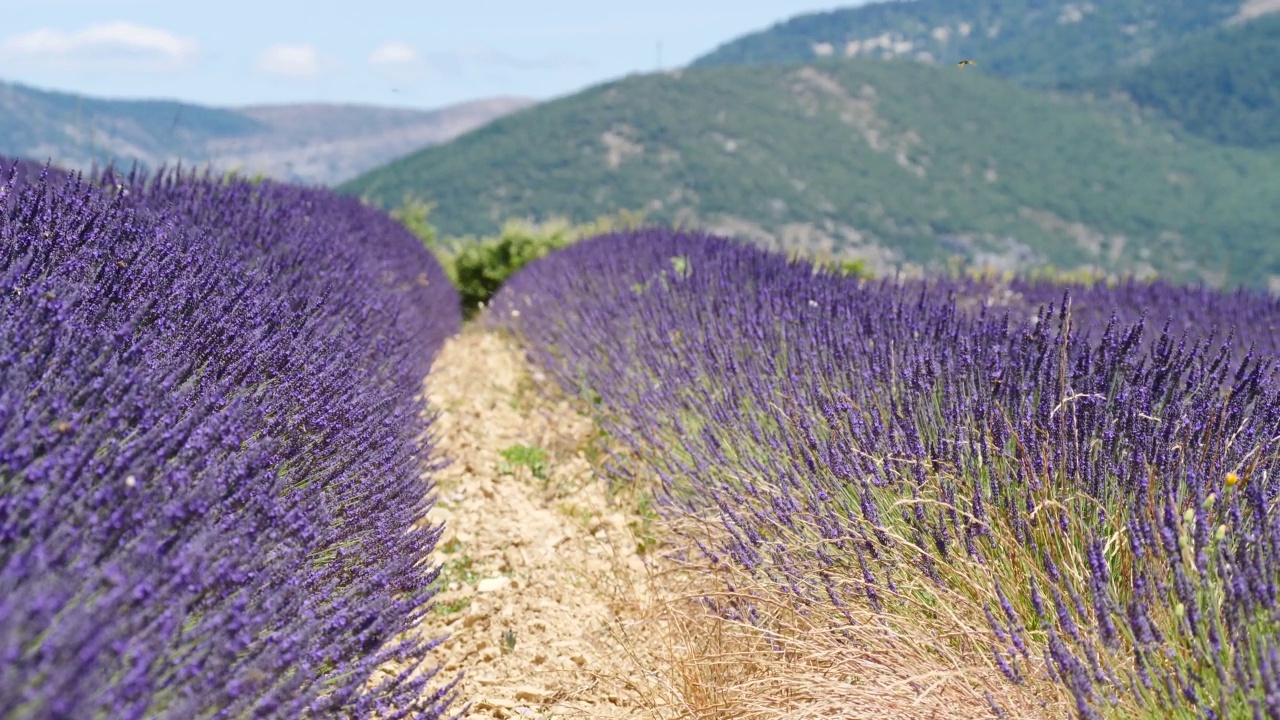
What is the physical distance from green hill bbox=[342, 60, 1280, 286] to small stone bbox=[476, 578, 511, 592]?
68.1 metres

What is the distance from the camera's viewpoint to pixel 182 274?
2578mm

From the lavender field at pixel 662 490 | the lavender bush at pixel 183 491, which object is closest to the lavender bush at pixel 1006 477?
the lavender field at pixel 662 490

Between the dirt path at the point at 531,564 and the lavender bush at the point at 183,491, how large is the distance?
55cm

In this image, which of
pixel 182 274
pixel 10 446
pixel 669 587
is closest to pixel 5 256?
pixel 182 274

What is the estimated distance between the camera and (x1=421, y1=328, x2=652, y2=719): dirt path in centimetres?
282

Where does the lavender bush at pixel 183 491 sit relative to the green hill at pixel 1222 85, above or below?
below

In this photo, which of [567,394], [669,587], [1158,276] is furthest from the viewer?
[1158,276]

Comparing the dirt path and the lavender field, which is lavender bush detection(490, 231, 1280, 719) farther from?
the dirt path

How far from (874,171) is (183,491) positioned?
345 feet

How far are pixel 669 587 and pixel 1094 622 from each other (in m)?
1.56

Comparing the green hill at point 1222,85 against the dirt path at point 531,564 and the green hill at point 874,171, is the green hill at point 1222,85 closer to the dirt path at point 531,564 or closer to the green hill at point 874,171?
the green hill at point 874,171

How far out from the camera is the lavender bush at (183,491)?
125cm

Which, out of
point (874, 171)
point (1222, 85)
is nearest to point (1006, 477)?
point (874, 171)

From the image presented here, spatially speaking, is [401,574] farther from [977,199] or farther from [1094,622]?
[977,199]
